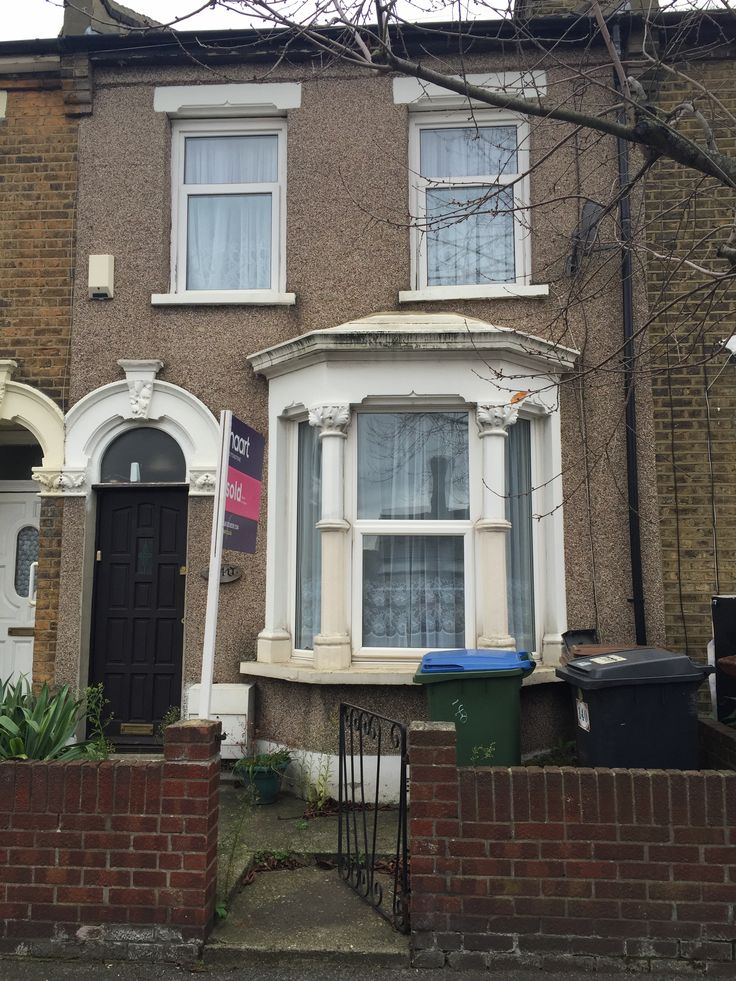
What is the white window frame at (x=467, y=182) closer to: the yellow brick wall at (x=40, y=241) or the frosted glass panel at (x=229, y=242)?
the frosted glass panel at (x=229, y=242)

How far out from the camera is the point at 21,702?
13.2ft

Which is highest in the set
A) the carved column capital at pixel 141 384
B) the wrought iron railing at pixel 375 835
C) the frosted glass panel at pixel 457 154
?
the frosted glass panel at pixel 457 154

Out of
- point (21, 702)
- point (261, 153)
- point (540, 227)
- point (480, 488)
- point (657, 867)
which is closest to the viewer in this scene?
point (657, 867)

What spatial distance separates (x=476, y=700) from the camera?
456 cm

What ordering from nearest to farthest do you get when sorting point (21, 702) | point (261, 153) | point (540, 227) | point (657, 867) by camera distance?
point (657, 867) < point (21, 702) < point (540, 227) < point (261, 153)

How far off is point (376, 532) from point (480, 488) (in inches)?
32.4

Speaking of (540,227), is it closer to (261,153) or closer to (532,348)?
(532,348)

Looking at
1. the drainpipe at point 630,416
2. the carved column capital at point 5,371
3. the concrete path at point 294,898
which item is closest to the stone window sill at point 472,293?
the drainpipe at point 630,416

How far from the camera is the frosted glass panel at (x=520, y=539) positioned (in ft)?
19.0

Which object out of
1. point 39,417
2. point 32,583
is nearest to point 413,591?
point 39,417

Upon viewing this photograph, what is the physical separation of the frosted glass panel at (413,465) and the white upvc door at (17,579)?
321cm

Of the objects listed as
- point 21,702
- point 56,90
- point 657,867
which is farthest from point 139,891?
point 56,90

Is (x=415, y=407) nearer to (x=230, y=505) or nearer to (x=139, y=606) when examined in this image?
(x=230, y=505)

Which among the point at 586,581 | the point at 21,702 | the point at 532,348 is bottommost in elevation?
the point at 21,702
